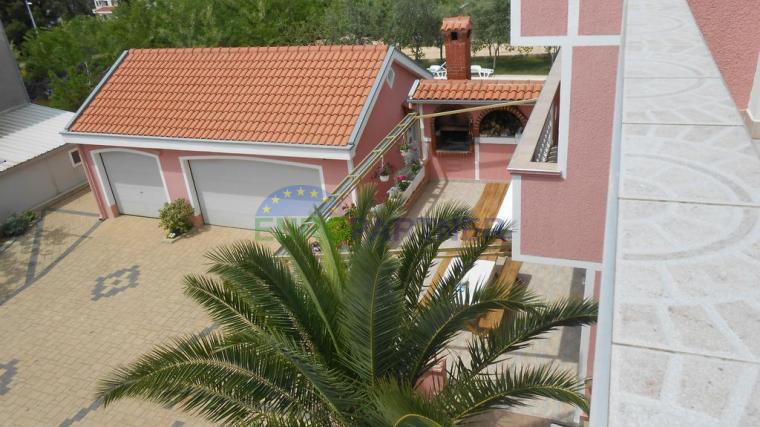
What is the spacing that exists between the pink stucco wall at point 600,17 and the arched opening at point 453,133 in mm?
10802

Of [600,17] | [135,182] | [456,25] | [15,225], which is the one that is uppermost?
[600,17]

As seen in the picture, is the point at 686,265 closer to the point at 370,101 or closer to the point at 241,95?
the point at 370,101

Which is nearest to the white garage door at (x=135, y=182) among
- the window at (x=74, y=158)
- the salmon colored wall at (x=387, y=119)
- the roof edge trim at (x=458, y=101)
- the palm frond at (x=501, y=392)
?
the window at (x=74, y=158)

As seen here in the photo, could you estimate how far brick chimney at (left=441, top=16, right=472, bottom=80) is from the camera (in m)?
18.5

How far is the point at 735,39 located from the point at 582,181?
3.17 meters

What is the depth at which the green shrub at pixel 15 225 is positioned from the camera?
1903 cm

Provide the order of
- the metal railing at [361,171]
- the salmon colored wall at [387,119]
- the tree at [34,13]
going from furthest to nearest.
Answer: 1. the tree at [34,13]
2. the salmon colored wall at [387,119]
3. the metal railing at [361,171]

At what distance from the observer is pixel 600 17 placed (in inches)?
303

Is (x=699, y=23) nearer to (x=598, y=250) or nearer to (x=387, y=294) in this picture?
(x=598, y=250)

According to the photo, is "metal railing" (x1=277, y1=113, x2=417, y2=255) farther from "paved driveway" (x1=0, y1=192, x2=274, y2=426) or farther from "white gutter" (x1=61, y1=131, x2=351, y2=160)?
"paved driveway" (x1=0, y1=192, x2=274, y2=426)

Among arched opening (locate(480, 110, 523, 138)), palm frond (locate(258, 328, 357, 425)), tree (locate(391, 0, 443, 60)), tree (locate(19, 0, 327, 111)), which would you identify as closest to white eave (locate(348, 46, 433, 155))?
arched opening (locate(480, 110, 523, 138))

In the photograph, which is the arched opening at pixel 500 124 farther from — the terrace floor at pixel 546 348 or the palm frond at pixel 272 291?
the palm frond at pixel 272 291

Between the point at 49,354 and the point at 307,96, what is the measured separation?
9.17m

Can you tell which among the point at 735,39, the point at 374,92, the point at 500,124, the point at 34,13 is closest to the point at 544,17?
the point at 735,39
